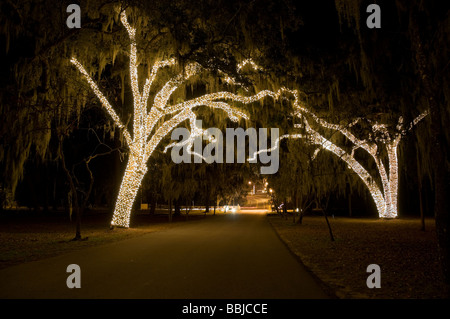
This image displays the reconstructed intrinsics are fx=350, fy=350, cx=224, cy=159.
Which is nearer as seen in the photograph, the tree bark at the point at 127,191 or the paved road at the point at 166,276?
the paved road at the point at 166,276

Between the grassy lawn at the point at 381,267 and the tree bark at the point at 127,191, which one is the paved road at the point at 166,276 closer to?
the grassy lawn at the point at 381,267

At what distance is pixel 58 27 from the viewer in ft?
32.5

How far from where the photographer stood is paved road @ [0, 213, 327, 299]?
4.83 meters

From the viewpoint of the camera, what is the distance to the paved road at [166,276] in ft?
15.8

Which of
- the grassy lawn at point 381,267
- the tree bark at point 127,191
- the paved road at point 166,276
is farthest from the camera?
the tree bark at point 127,191

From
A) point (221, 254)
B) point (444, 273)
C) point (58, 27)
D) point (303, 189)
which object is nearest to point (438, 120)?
point (444, 273)

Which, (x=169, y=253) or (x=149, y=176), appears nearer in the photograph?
(x=169, y=253)

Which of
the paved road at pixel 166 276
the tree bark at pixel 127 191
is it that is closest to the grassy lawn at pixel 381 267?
the paved road at pixel 166 276

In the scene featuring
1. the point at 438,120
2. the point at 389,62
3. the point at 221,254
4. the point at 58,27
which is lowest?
the point at 221,254

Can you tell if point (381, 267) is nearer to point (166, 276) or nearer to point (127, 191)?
point (166, 276)

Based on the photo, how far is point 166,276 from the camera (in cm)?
596

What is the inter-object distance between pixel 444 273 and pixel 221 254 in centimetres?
495

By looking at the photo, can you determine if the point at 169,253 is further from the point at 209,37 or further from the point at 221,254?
the point at 209,37

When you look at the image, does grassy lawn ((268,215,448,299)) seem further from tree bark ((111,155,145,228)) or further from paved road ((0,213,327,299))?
Answer: tree bark ((111,155,145,228))
